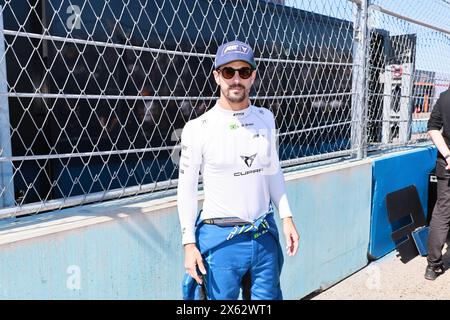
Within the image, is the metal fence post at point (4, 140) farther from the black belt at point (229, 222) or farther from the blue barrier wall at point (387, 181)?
the blue barrier wall at point (387, 181)

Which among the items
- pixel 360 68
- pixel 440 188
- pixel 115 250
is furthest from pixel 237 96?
pixel 440 188

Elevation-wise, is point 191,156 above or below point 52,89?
below

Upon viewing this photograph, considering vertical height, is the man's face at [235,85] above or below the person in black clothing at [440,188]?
above

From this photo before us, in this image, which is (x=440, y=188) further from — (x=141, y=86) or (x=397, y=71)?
(x=141, y=86)

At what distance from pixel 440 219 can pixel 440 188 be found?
0.25m

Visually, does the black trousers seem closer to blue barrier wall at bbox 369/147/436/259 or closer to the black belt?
blue barrier wall at bbox 369/147/436/259

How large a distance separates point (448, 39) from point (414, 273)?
310 cm

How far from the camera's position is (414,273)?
391cm

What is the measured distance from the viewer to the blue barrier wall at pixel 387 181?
13.3 feet

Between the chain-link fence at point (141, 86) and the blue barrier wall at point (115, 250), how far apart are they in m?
0.13

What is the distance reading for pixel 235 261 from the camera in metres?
1.95

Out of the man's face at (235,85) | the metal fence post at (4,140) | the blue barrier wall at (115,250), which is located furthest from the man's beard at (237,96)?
the metal fence post at (4,140)
